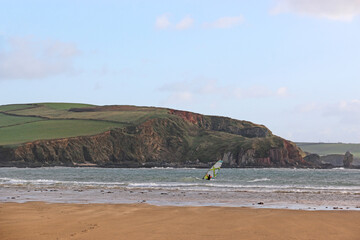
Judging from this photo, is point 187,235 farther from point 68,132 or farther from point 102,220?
point 68,132

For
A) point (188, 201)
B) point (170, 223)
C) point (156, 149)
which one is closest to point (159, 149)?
point (156, 149)

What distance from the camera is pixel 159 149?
179375mm

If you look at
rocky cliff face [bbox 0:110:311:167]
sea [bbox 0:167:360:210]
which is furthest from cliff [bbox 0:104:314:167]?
sea [bbox 0:167:360:210]

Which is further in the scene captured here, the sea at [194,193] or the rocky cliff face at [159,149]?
the rocky cliff face at [159,149]

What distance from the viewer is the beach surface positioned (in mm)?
16375

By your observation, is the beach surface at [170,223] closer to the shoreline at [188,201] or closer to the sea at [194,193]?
the shoreline at [188,201]

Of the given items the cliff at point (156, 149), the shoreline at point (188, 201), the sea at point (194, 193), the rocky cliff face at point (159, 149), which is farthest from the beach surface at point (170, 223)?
the rocky cliff face at point (159, 149)

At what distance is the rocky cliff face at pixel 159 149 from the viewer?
161 m

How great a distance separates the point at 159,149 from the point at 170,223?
16057 cm

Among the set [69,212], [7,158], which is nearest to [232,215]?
[69,212]

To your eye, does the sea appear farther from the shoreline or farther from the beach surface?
the beach surface

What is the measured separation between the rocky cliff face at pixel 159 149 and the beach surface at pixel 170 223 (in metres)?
136

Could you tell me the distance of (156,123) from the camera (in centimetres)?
18538

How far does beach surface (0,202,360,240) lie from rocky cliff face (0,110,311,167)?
446 feet
